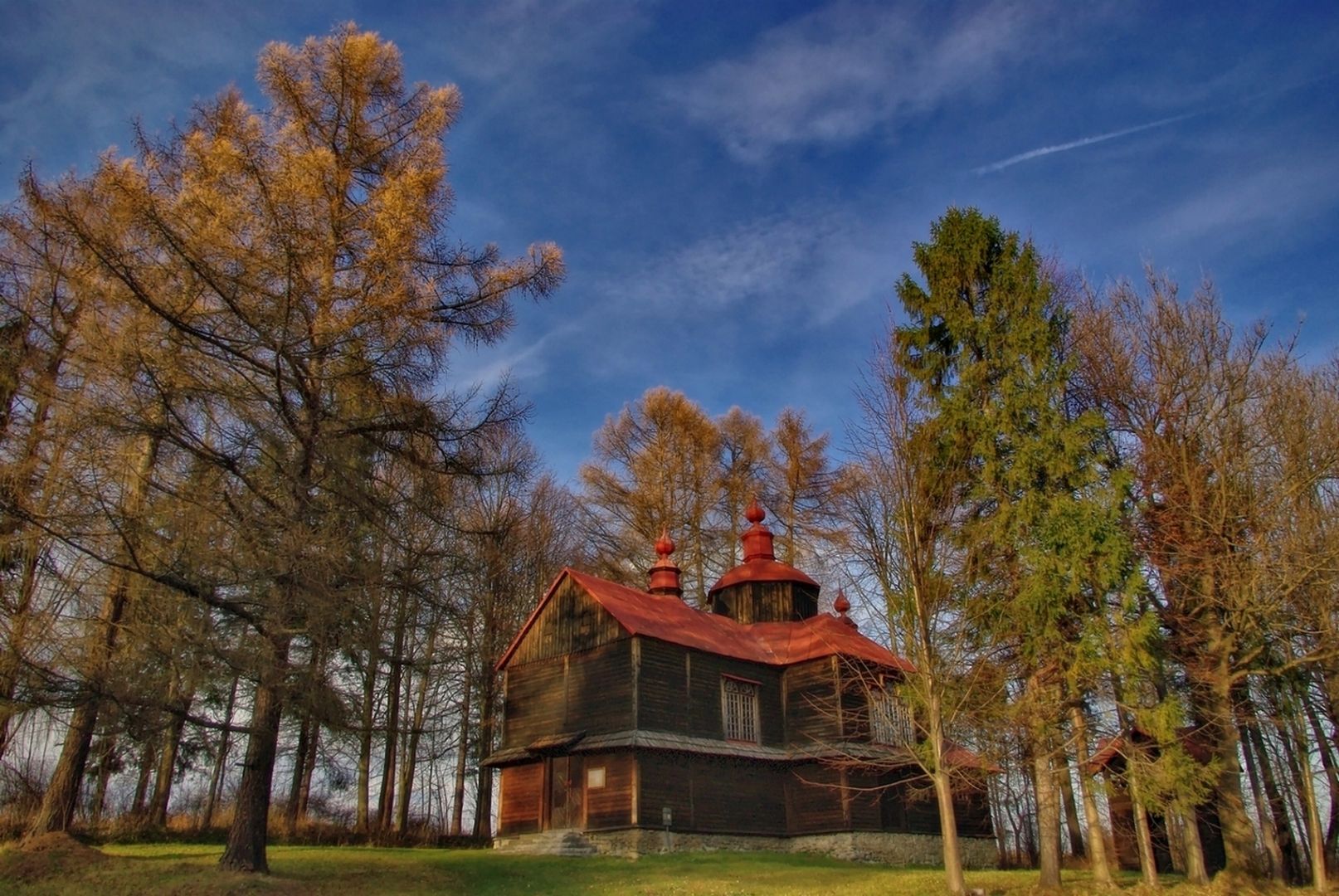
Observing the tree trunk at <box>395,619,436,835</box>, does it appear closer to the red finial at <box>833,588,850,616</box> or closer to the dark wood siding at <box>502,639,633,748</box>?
the dark wood siding at <box>502,639,633,748</box>

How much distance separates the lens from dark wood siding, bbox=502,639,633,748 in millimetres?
23422

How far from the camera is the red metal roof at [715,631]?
2467 centimetres

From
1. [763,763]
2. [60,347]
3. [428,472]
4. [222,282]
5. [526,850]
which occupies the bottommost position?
[526,850]

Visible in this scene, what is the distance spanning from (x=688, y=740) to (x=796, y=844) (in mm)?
4742

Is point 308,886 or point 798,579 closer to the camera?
point 308,886

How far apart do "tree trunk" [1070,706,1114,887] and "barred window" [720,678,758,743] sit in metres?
11.0

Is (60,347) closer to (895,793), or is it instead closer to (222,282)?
(222,282)

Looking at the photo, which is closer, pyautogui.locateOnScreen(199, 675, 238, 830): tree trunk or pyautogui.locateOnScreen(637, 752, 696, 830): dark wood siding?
pyautogui.locateOnScreen(199, 675, 238, 830): tree trunk

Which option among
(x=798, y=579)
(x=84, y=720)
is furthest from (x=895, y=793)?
(x=84, y=720)

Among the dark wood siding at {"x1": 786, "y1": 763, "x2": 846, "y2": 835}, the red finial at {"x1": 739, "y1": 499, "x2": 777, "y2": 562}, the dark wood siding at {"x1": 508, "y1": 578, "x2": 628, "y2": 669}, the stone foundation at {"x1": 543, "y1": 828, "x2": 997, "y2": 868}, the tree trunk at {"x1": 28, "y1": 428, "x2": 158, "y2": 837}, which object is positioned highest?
the red finial at {"x1": 739, "y1": 499, "x2": 777, "y2": 562}

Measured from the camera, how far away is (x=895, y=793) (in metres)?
25.5

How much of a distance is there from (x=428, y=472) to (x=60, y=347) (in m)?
7.25

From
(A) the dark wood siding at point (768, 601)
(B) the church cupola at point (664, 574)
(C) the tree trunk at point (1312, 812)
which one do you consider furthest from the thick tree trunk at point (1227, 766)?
(B) the church cupola at point (664, 574)

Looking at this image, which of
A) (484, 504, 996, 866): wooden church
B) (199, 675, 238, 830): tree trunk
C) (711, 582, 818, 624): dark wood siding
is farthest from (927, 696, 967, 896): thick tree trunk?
(711, 582, 818, 624): dark wood siding
